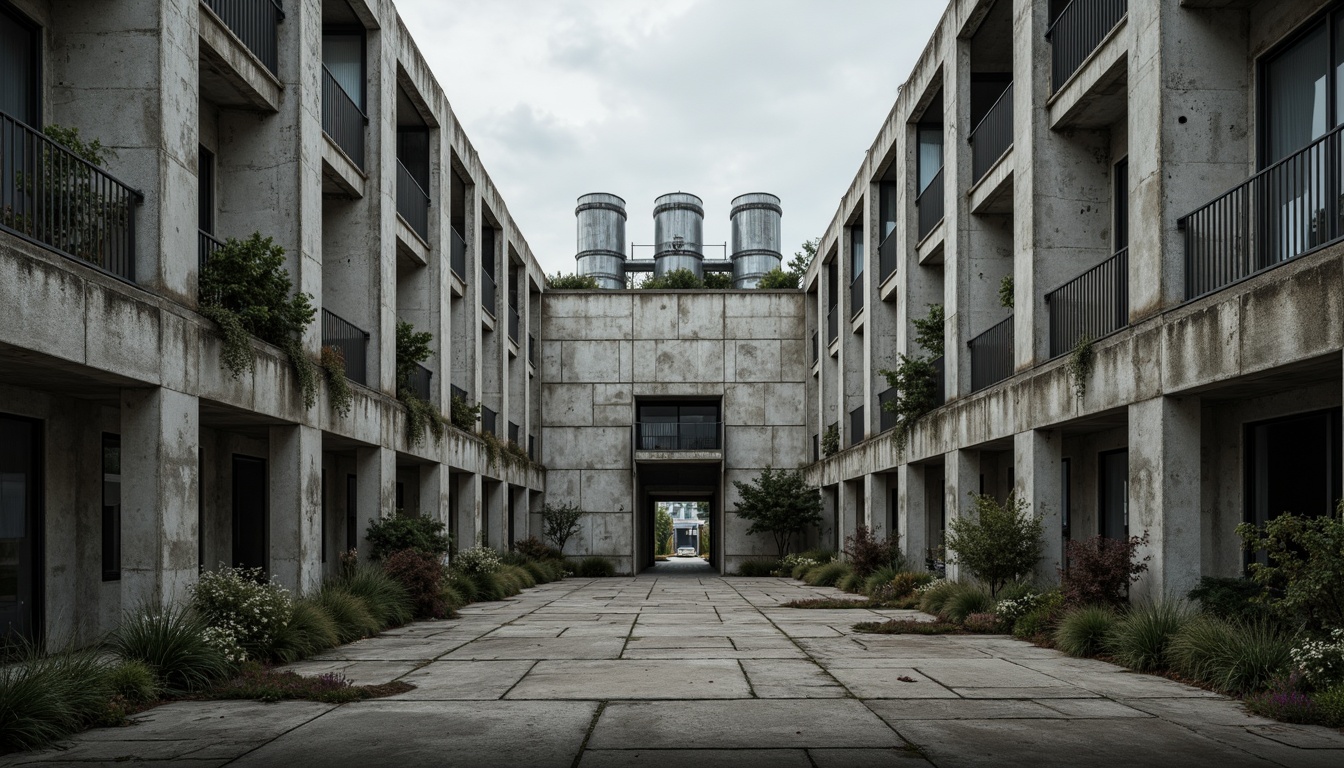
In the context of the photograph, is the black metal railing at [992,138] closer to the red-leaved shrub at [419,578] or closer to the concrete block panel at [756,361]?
the red-leaved shrub at [419,578]

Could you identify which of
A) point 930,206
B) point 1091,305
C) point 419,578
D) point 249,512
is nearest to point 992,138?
point 930,206

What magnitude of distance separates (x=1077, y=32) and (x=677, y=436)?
24551 millimetres

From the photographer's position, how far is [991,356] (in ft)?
63.4

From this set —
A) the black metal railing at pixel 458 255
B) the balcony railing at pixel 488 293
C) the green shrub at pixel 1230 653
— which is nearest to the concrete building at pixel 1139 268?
the green shrub at pixel 1230 653

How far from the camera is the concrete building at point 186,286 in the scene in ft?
34.7

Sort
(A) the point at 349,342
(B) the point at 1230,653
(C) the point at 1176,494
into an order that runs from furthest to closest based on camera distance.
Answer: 1. (A) the point at 349,342
2. (C) the point at 1176,494
3. (B) the point at 1230,653

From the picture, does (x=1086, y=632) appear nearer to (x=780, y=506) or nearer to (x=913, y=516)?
(x=913, y=516)

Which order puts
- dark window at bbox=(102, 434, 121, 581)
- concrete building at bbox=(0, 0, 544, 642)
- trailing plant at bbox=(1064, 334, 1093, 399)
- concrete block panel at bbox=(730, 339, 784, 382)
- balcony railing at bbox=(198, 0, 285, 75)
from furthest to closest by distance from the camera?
concrete block panel at bbox=(730, 339, 784, 382) < balcony railing at bbox=(198, 0, 285, 75) < trailing plant at bbox=(1064, 334, 1093, 399) < dark window at bbox=(102, 434, 121, 581) < concrete building at bbox=(0, 0, 544, 642)

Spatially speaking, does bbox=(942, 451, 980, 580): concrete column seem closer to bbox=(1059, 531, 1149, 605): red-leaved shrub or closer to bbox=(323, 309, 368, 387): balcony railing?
bbox=(1059, 531, 1149, 605): red-leaved shrub

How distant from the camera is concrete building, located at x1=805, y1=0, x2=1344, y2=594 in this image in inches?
435

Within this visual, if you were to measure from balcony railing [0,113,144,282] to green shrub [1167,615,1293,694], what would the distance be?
34.4ft

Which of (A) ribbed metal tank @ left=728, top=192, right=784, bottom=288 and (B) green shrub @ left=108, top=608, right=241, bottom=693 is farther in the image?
(A) ribbed metal tank @ left=728, top=192, right=784, bottom=288

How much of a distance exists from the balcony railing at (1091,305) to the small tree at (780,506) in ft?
64.3

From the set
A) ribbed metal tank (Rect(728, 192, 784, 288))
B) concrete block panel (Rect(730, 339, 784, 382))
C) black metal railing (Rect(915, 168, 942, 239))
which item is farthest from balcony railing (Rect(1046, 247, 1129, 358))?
ribbed metal tank (Rect(728, 192, 784, 288))
